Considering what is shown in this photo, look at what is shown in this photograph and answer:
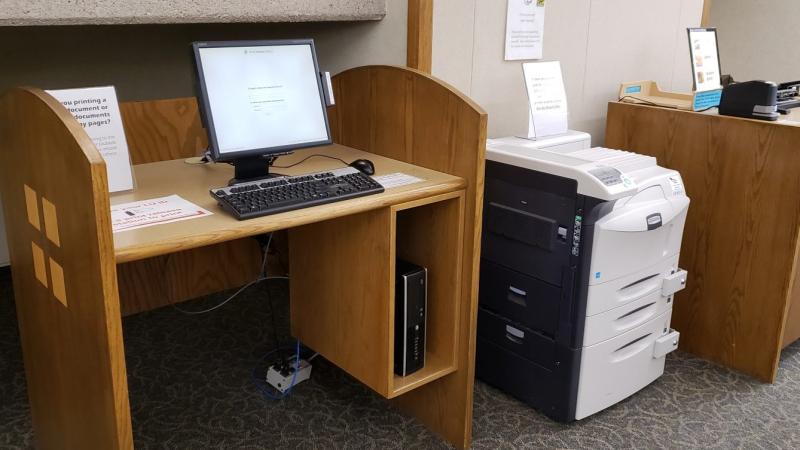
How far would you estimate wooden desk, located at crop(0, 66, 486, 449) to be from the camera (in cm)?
129

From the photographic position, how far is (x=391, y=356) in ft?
5.97

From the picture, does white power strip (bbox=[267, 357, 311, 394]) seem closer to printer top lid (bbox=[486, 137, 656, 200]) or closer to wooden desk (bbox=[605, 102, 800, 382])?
printer top lid (bbox=[486, 137, 656, 200])

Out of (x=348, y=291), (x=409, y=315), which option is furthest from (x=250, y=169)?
(x=409, y=315)

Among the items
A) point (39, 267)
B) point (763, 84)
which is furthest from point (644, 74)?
point (39, 267)

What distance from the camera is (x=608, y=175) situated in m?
1.89

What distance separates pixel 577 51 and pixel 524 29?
0.32 m

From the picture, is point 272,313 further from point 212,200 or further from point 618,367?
point 618,367

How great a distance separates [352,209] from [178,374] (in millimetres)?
1138

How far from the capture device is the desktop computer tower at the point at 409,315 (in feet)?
6.12

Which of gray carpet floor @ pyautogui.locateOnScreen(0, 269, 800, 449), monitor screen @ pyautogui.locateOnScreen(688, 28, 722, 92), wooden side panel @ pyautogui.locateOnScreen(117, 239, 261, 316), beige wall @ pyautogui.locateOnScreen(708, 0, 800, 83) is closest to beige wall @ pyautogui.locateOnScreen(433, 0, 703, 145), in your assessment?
monitor screen @ pyautogui.locateOnScreen(688, 28, 722, 92)

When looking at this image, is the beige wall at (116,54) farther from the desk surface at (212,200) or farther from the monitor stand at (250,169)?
the monitor stand at (250,169)

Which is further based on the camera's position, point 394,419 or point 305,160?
point 394,419

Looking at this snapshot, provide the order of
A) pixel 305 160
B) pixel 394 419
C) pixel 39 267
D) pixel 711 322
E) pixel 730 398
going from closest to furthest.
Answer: pixel 39 267, pixel 305 160, pixel 394 419, pixel 730 398, pixel 711 322

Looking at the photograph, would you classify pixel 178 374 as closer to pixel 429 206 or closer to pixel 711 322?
pixel 429 206
